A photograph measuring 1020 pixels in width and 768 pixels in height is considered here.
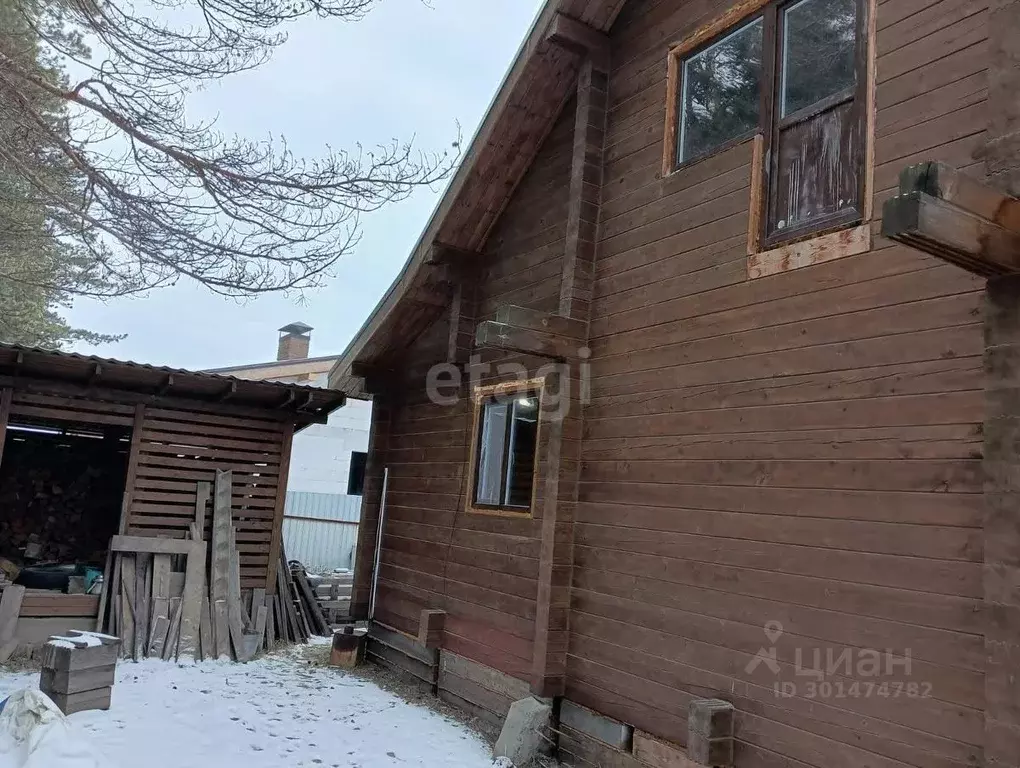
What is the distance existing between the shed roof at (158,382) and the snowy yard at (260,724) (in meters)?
2.86

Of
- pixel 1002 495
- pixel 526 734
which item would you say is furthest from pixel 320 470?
pixel 1002 495

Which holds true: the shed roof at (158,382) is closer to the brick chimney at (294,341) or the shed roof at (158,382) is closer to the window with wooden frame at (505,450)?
the window with wooden frame at (505,450)

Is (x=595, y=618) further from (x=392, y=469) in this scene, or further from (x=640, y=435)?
(x=392, y=469)

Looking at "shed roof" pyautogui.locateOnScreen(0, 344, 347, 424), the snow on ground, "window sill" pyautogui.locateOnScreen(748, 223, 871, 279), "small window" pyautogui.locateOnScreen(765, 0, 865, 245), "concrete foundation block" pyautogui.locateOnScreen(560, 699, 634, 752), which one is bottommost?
the snow on ground

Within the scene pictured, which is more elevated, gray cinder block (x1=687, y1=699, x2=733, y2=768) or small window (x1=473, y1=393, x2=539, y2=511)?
small window (x1=473, y1=393, x2=539, y2=511)

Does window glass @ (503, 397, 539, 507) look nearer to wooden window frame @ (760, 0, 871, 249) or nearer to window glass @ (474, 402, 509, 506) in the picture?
window glass @ (474, 402, 509, 506)

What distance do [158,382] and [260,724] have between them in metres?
3.87

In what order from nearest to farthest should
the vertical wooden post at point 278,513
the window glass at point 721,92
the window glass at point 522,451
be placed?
the window glass at point 721,92, the window glass at point 522,451, the vertical wooden post at point 278,513

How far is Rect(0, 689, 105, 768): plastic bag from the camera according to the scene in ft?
13.9

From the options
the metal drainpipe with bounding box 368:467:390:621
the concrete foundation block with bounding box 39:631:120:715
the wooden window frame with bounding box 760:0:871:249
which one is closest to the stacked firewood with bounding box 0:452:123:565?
the metal drainpipe with bounding box 368:467:390:621

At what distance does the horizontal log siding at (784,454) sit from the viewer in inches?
135

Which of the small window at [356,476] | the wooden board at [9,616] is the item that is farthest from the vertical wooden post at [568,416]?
the small window at [356,476]

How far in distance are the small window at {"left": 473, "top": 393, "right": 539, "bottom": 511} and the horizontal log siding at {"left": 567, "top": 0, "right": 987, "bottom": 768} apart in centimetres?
91

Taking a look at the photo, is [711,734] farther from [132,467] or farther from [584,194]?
[132,467]
